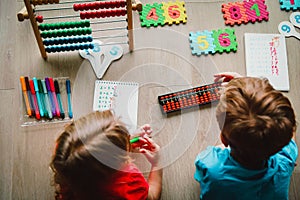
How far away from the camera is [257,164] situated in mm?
858

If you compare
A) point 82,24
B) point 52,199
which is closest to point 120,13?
point 82,24

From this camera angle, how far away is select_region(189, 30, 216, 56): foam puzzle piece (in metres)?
1.30

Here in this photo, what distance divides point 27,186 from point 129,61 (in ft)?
1.69

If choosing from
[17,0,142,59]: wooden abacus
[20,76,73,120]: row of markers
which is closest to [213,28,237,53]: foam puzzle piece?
[17,0,142,59]: wooden abacus

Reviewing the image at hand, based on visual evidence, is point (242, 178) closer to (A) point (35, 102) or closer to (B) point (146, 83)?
(B) point (146, 83)

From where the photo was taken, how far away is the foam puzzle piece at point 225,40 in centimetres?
130

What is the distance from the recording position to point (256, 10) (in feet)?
4.44

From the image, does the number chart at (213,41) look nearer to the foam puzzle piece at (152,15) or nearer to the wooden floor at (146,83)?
the wooden floor at (146,83)

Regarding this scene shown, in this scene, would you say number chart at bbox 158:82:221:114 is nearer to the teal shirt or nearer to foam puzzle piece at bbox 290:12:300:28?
the teal shirt

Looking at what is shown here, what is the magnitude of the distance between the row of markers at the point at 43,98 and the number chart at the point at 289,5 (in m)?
0.82

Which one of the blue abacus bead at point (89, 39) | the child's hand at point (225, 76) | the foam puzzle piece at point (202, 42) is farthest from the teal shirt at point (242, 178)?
the blue abacus bead at point (89, 39)

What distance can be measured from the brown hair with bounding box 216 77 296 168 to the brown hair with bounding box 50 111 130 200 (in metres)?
0.24

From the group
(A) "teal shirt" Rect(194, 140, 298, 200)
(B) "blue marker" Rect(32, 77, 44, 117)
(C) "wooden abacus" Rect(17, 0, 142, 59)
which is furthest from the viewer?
(B) "blue marker" Rect(32, 77, 44, 117)

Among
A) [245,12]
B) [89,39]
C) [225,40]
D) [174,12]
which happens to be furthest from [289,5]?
[89,39]
